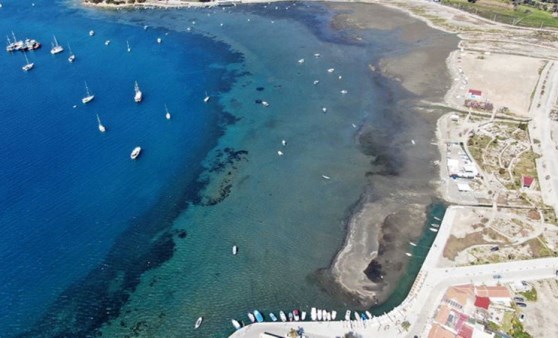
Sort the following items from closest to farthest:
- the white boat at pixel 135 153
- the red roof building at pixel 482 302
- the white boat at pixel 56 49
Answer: the red roof building at pixel 482 302
the white boat at pixel 135 153
the white boat at pixel 56 49

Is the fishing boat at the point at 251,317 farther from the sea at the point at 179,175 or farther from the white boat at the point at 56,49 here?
the white boat at the point at 56,49

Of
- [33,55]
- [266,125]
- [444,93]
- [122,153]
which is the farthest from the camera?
[33,55]

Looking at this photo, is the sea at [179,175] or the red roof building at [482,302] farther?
the sea at [179,175]

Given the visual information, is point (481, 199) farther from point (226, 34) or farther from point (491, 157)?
point (226, 34)

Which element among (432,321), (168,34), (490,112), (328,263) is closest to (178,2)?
(168,34)

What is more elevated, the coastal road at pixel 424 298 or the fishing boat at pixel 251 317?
the coastal road at pixel 424 298

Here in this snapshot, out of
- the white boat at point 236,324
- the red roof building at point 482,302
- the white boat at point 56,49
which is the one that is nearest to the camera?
the red roof building at point 482,302

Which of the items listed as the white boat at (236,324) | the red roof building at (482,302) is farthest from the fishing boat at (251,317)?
the red roof building at (482,302)

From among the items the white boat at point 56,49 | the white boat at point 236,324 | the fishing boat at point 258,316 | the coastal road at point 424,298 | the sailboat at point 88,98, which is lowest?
the white boat at point 236,324
